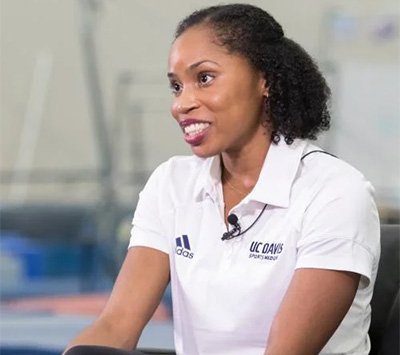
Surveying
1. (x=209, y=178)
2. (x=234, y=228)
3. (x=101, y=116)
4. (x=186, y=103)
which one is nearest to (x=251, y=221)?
(x=234, y=228)

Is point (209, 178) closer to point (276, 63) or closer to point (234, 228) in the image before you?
point (234, 228)

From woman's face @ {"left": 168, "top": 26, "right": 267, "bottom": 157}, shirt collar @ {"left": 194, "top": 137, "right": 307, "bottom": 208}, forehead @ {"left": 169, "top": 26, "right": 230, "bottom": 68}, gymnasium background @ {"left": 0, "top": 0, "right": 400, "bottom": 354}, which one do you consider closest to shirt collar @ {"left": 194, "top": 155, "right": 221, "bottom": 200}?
shirt collar @ {"left": 194, "top": 137, "right": 307, "bottom": 208}

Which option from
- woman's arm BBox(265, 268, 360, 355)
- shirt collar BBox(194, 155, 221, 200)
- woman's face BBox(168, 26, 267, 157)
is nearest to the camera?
woman's arm BBox(265, 268, 360, 355)

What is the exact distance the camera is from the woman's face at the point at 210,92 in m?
1.53

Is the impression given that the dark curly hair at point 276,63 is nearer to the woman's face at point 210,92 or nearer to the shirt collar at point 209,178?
the woman's face at point 210,92

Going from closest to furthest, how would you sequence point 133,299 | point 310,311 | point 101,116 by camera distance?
point 310,311, point 133,299, point 101,116

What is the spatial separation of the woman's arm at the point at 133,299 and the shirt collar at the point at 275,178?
0.15m

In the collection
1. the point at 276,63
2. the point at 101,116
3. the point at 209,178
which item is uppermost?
the point at 276,63

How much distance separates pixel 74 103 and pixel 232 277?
2.94 metres

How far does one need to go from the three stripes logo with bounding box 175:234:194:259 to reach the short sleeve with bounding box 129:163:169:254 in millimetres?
46

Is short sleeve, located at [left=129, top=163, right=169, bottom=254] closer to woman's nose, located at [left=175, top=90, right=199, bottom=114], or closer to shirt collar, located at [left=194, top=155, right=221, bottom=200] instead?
shirt collar, located at [left=194, top=155, right=221, bottom=200]

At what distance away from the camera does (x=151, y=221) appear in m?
1.67

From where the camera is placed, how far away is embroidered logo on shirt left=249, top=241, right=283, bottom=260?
4.91 ft

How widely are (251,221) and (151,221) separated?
215mm
